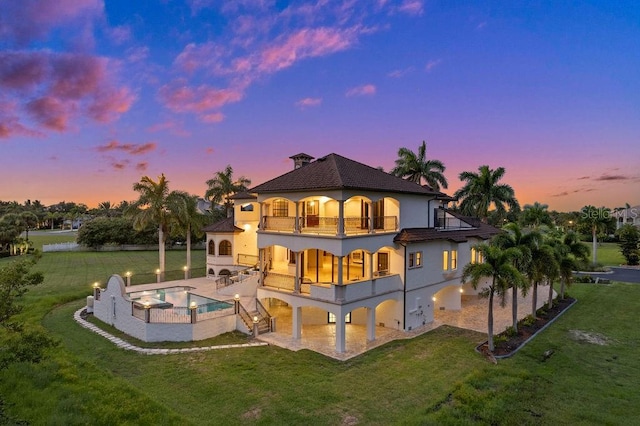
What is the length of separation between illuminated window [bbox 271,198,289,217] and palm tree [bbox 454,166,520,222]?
23860 millimetres

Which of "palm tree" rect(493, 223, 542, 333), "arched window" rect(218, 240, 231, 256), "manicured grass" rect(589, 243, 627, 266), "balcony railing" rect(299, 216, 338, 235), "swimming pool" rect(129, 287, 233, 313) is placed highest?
"balcony railing" rect(299, 216, 338, 235)

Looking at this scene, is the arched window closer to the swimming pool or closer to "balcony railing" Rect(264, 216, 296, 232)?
the swimming pool

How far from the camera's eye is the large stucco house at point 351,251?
1730 centimetres

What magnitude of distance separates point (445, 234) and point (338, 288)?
392 inches

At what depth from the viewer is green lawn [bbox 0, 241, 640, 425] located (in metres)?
10.7

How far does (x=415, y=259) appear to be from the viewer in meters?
20.6

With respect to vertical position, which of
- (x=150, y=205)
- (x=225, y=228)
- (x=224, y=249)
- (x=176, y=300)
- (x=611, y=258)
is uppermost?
(x=150, y=205)

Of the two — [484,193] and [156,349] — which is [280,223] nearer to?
[156,349]

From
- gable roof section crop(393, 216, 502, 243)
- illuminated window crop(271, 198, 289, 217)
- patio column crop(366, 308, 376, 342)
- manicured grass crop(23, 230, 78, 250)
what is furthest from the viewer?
manicured grass crop(23, 230, 78, 250)

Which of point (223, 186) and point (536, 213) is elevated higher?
point (223, 186)

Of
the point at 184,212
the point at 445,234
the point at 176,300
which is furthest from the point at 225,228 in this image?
the point at 445,234

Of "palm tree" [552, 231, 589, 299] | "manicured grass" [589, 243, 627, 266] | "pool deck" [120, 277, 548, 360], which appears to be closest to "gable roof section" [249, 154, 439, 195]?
"pool deck" [120, 277, 548, 360]

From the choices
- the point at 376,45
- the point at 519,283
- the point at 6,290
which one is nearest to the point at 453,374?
the point at 519,283

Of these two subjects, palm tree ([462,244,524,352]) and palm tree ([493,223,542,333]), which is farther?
palm tree ([493,223,542,333])
